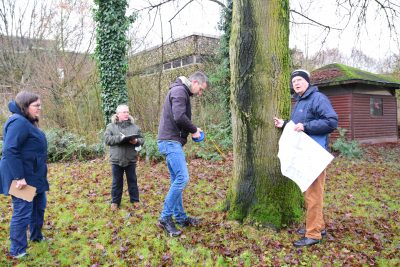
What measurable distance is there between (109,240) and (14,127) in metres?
1.87

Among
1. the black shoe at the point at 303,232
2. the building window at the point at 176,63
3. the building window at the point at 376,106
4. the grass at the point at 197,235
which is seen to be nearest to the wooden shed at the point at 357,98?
the building window at the point at 376,106

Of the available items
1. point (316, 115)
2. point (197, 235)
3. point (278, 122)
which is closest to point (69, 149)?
point (197, 235)

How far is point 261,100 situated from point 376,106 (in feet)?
56.2

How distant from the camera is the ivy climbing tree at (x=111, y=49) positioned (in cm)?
1128

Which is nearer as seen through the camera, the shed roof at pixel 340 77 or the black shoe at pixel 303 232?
the black shoe at pixel 303 232

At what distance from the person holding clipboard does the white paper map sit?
8.63 ft

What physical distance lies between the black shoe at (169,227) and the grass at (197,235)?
84 mm

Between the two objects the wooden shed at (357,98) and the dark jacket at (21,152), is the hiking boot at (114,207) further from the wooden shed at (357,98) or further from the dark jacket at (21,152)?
the wooden shed at (357,98)

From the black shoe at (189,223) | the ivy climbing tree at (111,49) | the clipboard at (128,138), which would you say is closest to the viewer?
the black shoe at (189,223)

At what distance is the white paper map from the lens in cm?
388

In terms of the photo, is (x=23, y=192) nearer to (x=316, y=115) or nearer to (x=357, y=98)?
(x=316, y=115)

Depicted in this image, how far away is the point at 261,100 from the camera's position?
4402 mm

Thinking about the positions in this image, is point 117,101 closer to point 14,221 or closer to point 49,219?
point 49,219

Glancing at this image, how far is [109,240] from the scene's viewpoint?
14.9 ft
